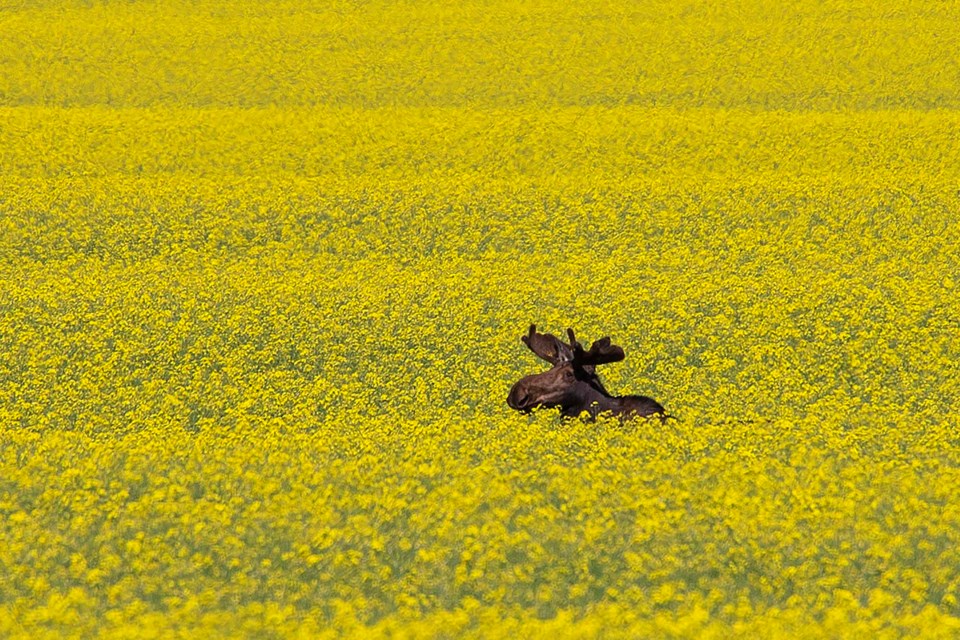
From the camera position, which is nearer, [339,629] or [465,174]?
[339,629]

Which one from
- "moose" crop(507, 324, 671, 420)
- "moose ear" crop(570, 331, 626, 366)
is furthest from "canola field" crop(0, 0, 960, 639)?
"moose ear" crop(570, 331, 626, 366)

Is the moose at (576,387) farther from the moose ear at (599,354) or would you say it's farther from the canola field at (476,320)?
the canola field at (476,320)

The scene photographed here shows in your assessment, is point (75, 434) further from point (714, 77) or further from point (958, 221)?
point (714, 77)

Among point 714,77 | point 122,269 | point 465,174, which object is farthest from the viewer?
point 714,77

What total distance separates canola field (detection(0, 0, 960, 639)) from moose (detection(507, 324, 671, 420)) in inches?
12.8

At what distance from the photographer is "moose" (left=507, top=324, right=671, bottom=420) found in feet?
Result: 27.9

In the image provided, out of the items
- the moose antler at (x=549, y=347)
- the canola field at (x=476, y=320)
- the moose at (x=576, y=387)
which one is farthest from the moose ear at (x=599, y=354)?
the canola field at (x=476, y=320)

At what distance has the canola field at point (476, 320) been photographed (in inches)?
227

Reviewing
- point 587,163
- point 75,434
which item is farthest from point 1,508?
point 587,163

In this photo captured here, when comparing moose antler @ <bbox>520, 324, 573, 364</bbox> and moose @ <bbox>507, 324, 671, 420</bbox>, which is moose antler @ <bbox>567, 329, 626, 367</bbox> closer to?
moose @ <bbox>507, 324, 671, 420</bbox>

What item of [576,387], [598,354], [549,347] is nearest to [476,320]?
[549,347]

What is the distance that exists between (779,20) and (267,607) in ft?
76.4

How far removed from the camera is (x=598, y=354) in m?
8.50

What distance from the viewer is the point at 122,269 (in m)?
14.0
